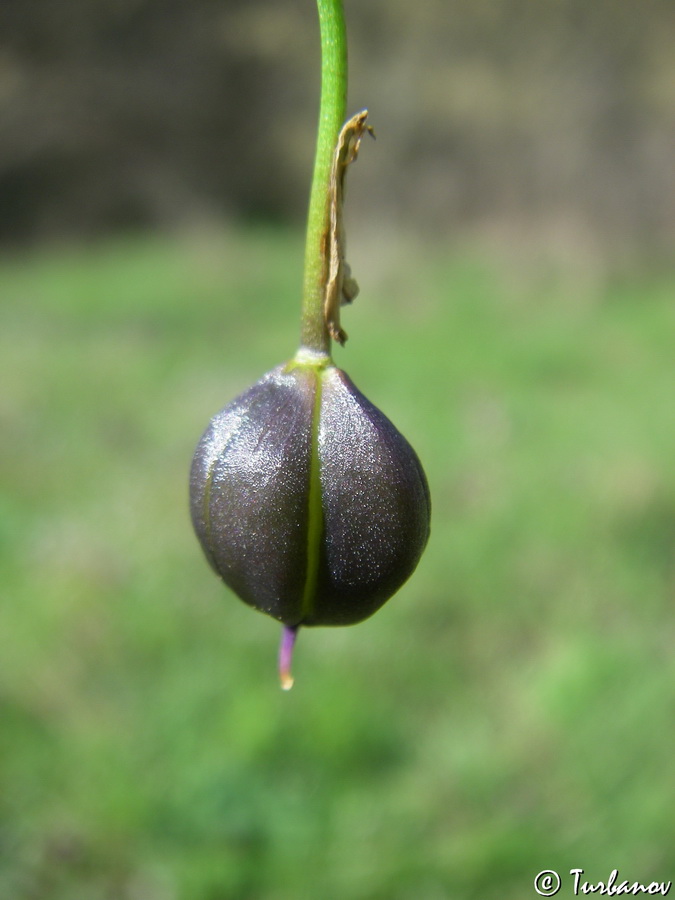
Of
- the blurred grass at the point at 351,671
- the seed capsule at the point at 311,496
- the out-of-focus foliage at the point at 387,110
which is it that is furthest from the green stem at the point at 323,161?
the out-of-focus foliage at the point at 387,110

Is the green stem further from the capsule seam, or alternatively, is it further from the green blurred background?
the green blurred background

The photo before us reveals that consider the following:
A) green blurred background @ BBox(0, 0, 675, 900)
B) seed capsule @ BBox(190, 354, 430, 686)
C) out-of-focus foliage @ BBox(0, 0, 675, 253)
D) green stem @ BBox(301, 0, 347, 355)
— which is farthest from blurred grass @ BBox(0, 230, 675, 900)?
out-of-focus foliage @ BBox(0, 0, 675, 253)

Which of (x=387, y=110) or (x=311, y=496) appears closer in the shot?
(x=311, y=496)

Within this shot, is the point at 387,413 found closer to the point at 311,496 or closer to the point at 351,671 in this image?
the point at 351,671

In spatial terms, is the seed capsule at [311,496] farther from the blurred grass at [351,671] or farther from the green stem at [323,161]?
the blurred grass at [351,671]

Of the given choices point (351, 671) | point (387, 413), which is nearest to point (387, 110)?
point (387, 413)
